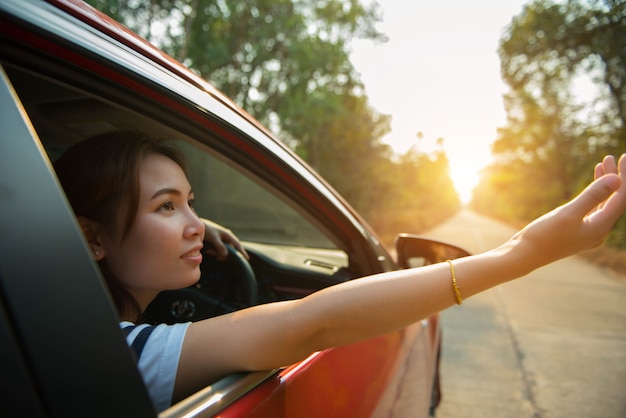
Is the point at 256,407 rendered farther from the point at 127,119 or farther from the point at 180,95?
the point at 127,119

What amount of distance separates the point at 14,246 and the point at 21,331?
113mm

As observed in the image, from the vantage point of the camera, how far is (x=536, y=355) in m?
4.45

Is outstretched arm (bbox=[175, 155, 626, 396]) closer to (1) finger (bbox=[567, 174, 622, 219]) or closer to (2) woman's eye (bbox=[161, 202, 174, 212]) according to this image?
(1) finger (bbox=[567, 174, 622, 219])

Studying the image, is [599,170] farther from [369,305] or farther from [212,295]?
[212,295]

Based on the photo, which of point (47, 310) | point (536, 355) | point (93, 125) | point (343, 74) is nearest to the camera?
point (47, 310)

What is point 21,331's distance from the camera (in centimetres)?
54

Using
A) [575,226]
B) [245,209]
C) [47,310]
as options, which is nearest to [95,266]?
[47,310]

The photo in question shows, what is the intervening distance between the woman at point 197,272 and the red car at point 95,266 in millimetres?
88

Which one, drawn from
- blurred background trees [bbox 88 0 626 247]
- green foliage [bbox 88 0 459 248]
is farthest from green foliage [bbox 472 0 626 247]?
green foliage [bbox 88 0 459 248]

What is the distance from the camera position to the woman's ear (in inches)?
42.9

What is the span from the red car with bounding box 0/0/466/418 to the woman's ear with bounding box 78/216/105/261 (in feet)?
1.06

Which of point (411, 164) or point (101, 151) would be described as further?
point (411, 164)

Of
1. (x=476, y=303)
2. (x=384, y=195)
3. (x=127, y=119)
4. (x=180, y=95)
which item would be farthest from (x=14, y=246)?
(x=384, y=195)

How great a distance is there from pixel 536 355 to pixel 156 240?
4.68 metres
